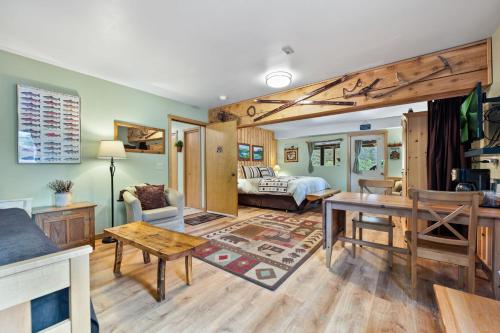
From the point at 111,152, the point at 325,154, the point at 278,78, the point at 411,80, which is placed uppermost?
the point at 278,78

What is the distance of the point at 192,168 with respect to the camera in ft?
18.2

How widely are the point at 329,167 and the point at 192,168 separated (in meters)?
4.69

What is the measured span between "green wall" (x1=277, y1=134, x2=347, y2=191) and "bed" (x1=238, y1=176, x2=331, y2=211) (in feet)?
5.61

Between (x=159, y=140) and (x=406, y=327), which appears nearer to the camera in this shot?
(x=406, y=327)

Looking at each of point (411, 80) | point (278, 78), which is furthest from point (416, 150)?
point (278, 78)

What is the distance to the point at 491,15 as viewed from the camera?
1875 mm

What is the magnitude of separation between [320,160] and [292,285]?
619cm

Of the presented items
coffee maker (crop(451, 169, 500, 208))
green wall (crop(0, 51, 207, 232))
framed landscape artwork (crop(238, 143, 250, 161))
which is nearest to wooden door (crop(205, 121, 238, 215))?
green wall (crop(0, 51, 207, 232))

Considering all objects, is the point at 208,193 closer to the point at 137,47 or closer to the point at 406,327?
the point at 137,47

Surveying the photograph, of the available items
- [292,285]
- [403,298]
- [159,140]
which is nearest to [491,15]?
[403,298]

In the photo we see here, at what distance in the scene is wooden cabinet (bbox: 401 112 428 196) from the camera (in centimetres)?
309

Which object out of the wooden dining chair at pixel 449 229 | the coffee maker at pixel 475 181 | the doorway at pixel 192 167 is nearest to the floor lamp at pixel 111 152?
the doorway at pixel 192 167

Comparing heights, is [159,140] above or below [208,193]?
above

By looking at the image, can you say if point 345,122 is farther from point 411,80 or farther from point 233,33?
point 233,33
